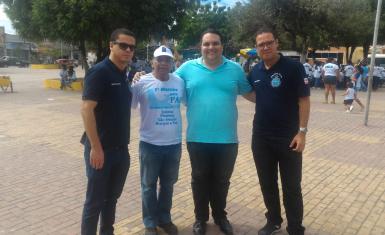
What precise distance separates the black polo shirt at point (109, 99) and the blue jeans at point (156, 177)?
0.38 meters

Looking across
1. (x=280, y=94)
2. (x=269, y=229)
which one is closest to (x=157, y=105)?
(x=280, y=94)

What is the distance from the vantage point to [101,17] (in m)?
15.6

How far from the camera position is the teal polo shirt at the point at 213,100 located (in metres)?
3.50

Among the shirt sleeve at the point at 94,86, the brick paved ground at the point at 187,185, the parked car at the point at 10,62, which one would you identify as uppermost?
the shirt sleeve at the point at 94,86

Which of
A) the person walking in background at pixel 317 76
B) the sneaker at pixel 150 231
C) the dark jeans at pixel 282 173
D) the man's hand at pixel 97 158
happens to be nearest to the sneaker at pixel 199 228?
the sneaker at pixel 150 231

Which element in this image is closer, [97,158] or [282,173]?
[97,158]

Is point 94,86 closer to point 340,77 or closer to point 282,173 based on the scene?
point 282,173

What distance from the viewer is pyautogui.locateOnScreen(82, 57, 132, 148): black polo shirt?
9.66 ft

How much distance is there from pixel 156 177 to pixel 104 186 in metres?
0.55

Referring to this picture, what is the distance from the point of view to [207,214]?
12.7 ft

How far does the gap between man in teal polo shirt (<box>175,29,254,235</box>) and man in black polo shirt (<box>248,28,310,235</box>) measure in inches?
8.6

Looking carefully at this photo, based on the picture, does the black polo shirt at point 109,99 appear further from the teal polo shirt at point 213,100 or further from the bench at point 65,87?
the bench at point 65,87

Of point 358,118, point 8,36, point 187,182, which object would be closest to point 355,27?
point 358,118

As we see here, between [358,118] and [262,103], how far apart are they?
868cm
